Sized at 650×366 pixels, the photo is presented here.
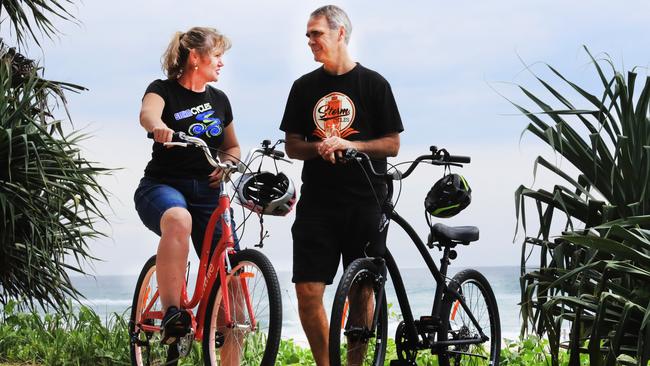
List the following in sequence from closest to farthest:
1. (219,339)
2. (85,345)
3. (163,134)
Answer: (163,134) → (219,339) → (85,345)

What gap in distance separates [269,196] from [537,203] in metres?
1.52

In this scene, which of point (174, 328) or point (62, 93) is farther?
point (62, 93)

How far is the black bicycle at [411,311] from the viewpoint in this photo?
4.27 meters

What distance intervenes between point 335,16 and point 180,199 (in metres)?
1.21

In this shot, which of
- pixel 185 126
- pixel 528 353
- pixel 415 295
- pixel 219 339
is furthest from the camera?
pixel 415 295

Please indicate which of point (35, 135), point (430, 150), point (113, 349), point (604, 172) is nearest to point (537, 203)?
point (604, 172)

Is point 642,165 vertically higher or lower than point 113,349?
higher

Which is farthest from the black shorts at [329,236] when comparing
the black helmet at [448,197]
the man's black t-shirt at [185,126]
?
the man's black t-shirt at [185,126]

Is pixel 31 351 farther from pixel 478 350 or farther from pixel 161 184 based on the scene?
pixel 478 350

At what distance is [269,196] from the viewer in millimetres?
4512

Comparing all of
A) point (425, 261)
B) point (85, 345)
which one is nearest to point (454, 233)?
point (425, 261)

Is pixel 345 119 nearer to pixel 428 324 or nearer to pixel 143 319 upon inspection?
pixel 428 324

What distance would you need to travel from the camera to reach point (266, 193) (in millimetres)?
4527

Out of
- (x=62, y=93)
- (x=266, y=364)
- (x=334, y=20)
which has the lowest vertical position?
(x=266, y=364)
